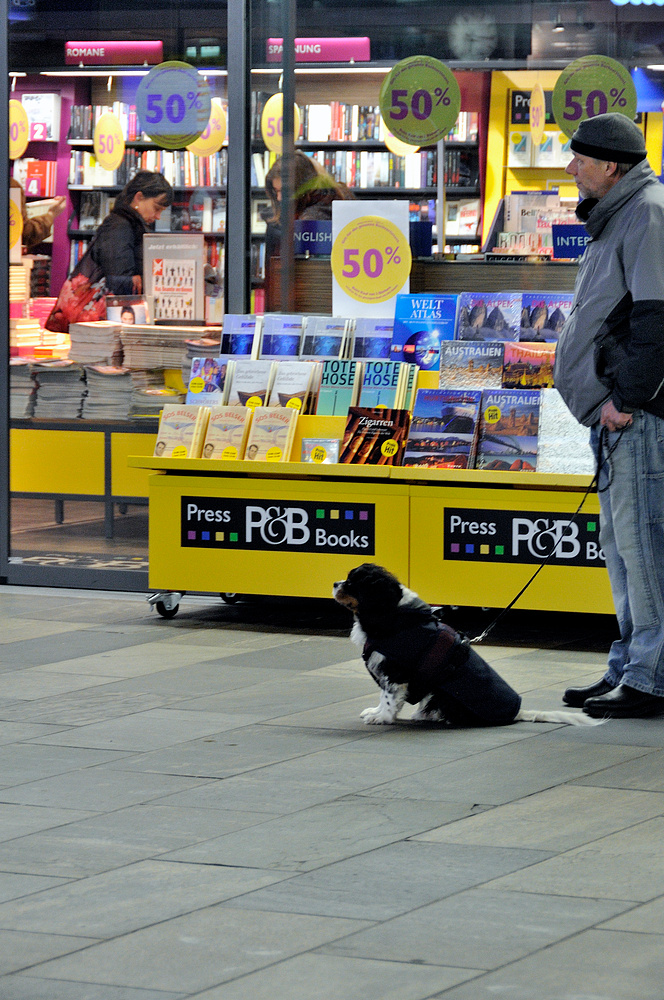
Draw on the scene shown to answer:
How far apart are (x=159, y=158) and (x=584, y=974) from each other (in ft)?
Answer: 19.0

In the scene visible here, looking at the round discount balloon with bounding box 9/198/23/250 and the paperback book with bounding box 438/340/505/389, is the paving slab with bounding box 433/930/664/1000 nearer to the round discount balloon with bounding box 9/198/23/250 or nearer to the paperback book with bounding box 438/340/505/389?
the paperback book with bounding box 438/340/505/389

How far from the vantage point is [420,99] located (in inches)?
304

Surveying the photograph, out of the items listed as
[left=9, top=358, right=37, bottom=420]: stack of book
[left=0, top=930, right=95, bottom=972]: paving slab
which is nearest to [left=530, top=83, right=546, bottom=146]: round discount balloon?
[left=9, top=358, right=37, bottom=420]: stack of book

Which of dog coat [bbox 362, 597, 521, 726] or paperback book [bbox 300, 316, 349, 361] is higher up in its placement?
paperback book [bbox 300, 316, 349, 361]

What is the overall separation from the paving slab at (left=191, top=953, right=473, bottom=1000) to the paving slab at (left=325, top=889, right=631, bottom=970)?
5cm

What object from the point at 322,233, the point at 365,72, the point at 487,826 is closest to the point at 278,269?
the point at 322,233

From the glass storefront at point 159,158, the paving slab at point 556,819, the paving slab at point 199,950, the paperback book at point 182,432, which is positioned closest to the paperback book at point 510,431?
the paperback book at point 182,432

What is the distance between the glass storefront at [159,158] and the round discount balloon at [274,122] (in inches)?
1.3

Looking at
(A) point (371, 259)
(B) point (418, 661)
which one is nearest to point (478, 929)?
(B) point (418, 661)

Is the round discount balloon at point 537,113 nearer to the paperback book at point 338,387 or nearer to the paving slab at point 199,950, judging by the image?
the paperback book at point 338,387

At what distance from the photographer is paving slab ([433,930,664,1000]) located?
9.32 feet

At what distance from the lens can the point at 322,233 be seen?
25.5 feet

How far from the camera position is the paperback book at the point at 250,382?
720 centimetres

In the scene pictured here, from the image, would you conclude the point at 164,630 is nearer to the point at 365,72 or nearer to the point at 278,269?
the point at 278,269
